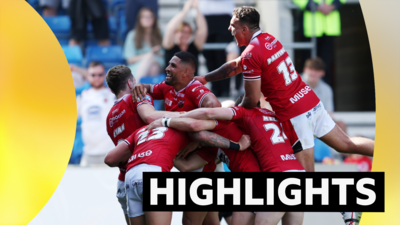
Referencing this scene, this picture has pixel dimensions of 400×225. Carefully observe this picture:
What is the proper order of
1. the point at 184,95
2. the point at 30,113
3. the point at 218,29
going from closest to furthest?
the point at 184,95, the point at 30,113, the point at 218,29

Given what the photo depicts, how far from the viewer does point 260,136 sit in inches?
150

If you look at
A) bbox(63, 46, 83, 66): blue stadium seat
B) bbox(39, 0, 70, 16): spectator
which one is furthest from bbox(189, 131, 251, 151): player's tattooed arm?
bbox(39, 0, 70, 16): spectator

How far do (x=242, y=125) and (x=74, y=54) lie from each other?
4.55 m

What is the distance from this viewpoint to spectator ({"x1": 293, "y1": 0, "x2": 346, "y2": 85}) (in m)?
7.83

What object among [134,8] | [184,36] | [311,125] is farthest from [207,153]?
[134,8]

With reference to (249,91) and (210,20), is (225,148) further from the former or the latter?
(210,20)

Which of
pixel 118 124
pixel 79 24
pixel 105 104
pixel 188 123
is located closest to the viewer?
pixel 188 123

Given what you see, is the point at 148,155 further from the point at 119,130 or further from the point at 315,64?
the point at 315,64

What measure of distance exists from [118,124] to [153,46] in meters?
3.13

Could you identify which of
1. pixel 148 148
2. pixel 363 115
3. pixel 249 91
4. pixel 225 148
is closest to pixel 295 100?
pixel 249 91

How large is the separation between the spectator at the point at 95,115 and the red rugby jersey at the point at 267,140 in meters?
3.18

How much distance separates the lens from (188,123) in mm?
3748

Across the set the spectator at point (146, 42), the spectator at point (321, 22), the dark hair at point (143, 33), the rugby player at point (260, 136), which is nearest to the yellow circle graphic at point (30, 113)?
the rugby player at point (260, 136)

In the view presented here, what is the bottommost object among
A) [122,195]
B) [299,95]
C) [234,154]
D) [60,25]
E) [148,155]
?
[122,195]
